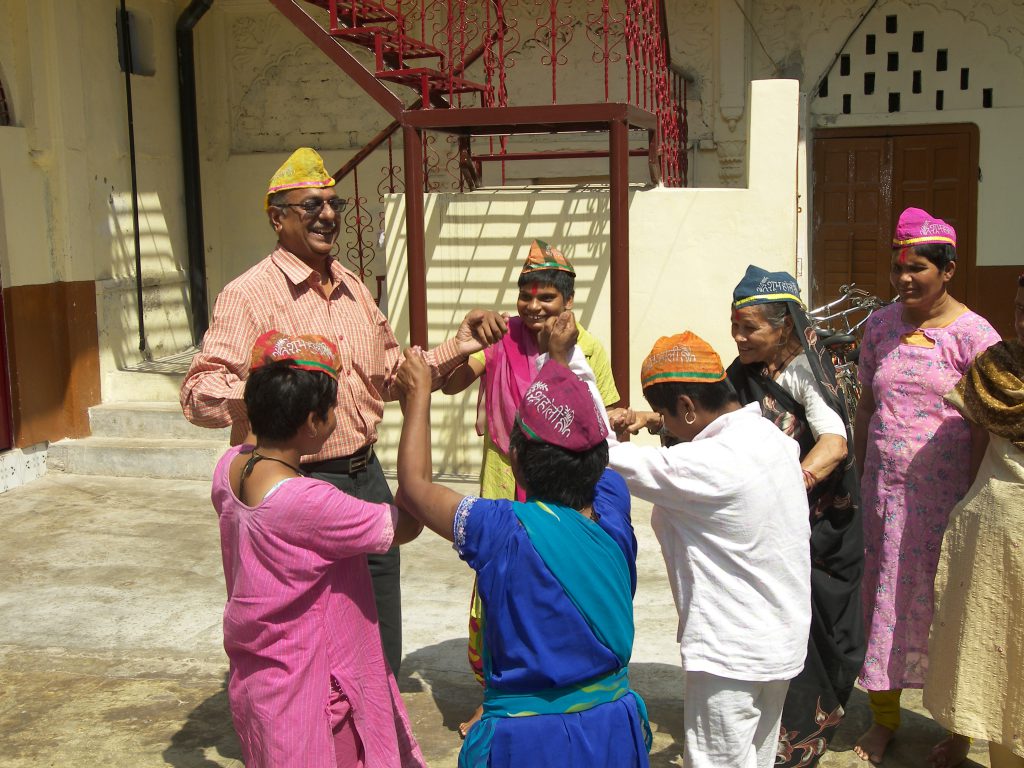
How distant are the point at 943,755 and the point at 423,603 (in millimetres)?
2422

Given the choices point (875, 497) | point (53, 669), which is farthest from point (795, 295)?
point (53, 669)

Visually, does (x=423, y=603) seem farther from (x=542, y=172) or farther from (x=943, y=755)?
(x=542, y=172)

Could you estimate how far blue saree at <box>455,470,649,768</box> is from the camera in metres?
2.15

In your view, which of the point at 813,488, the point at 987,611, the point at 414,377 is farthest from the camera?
the point at 813,488

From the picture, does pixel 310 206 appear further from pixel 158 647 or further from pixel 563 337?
pixel 158 647

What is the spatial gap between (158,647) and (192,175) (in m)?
5.84

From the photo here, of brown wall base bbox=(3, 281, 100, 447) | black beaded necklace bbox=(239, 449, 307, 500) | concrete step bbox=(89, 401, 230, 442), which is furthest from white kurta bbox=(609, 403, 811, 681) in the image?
brown wall base bbox=(3, 281, 100, 447)

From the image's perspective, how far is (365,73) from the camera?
6469 millimetres

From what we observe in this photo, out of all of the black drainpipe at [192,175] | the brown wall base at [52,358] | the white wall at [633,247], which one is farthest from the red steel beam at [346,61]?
the black drainpipe at [192,175]

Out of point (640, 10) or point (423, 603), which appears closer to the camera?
point (423, 603)

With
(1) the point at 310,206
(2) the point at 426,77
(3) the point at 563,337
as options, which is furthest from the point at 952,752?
(2) the point at 426,77

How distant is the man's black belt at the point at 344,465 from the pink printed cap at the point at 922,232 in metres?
1.87

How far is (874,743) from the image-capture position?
140 inches

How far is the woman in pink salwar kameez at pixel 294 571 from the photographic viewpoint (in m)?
2.41
